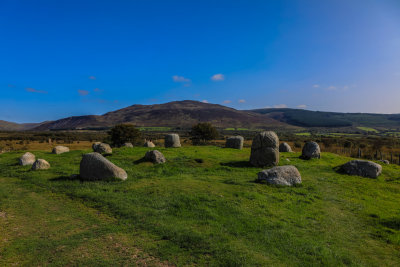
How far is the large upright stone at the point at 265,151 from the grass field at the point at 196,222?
17.1ft

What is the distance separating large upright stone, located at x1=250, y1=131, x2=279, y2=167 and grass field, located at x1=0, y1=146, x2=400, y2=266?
5.21 m

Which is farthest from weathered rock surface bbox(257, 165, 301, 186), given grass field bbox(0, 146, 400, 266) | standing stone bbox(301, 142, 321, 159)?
standing stone bbox(301, 142, 321, 159)

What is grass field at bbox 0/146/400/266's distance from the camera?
25.7 feet

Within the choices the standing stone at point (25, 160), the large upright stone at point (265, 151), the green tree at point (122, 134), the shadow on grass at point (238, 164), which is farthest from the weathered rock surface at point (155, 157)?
the green tree at point (122, 134)

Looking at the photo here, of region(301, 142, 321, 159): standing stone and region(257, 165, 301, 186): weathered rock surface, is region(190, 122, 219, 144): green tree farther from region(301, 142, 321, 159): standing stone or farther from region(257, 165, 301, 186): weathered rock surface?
region(257, 165, 301, 186): weathered rock surface

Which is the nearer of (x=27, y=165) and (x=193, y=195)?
(x=193, y=195)

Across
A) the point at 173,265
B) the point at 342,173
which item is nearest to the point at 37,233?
the point at 173,265

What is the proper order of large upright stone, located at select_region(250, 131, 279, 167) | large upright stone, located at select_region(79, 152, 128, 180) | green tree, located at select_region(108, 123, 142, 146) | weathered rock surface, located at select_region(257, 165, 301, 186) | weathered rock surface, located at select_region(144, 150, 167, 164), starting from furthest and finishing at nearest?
green tree, located at select_region(108, 123, 142, 146)
weathered rock surface, located at select_region(144, 150, 167, 164)
large upright stone, located at select_region(250, 131, 279, 167)
large upright stone, located at select_region(79, 152, 128, 180)
weathered rock surface, located at select_region(257, 165, 301, 186)

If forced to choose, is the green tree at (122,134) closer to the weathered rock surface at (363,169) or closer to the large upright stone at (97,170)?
the large upright stone at (97,170)

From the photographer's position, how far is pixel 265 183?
Result: 16234mm

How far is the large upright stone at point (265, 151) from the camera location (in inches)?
894

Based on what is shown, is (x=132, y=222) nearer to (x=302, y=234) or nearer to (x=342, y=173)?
(x=302, y=234)

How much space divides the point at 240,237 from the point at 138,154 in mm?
20854

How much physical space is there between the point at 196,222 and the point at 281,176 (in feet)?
28.7
